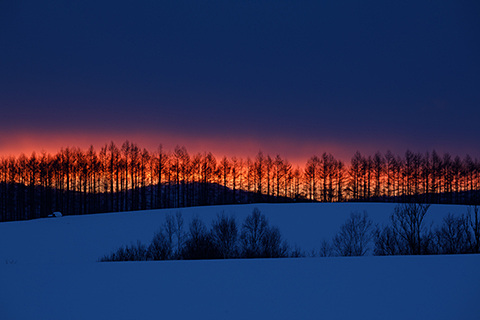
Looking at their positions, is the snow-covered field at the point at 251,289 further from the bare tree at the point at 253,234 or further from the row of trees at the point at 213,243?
the bare tree at the point at 253,234

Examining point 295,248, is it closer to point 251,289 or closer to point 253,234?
point 253,234

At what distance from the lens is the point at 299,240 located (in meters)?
35.0

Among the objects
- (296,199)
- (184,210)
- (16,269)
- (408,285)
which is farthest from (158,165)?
(408,285)

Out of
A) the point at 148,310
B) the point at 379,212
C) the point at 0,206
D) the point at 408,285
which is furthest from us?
the point at 0,206

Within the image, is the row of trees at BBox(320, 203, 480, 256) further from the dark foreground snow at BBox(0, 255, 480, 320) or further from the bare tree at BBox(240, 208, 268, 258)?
the dark foreground snow at BBox(0, 255, 480, 320)

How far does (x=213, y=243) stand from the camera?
34812mm

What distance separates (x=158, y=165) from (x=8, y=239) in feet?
105

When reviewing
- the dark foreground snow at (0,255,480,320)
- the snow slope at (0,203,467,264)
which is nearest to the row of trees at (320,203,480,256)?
the snow slope at (0,203,467,264)

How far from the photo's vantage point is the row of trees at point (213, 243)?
30422 mm

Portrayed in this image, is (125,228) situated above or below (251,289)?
below

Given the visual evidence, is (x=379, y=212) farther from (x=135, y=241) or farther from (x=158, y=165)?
(x=158, y=165)

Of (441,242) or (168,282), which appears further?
(441,242)

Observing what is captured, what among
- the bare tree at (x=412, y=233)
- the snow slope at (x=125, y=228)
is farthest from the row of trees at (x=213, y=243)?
the bare tree at (x=412, y=233)

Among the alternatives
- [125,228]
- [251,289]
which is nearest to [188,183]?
[125,228]
